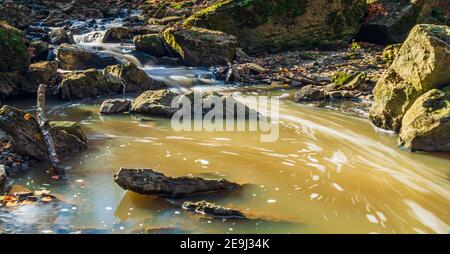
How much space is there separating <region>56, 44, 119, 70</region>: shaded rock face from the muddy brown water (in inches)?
250

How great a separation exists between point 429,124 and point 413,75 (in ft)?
6.08

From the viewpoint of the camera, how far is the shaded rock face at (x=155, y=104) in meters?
11.5

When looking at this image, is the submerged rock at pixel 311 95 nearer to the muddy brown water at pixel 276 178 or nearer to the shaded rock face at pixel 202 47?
the muddy brown water at pixel 276 178

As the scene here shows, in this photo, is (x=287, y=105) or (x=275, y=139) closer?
(x=275, y=139)

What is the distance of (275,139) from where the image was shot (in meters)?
9.59

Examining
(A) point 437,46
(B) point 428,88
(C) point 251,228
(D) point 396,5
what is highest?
(D) point 396,5

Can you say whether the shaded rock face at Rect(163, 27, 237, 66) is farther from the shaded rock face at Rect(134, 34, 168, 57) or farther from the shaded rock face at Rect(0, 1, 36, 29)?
the shaded rock face at Rect(0, 1, 36, 29)

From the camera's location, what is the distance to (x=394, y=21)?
67.4ft

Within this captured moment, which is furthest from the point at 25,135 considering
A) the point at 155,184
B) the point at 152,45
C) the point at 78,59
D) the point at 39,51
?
the point at 152,45

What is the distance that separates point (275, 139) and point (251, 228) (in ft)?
14.4

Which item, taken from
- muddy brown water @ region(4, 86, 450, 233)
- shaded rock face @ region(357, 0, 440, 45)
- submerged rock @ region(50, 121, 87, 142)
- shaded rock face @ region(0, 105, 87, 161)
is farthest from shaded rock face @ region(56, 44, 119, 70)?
shaded rock face @ region(357, 0, 440, 45)
